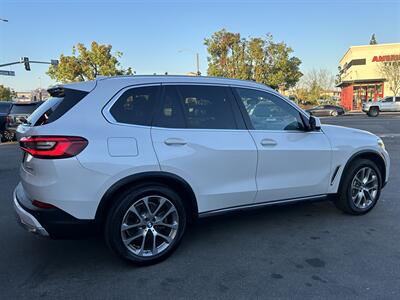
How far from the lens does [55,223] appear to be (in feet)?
10.4

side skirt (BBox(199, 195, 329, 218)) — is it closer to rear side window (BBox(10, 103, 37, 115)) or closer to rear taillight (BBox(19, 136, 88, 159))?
rear taillight (BBox(19, 136, 88, 159))

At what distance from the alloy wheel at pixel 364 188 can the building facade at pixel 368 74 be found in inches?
1857

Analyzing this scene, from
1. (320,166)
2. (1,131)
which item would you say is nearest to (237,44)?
(1,131)

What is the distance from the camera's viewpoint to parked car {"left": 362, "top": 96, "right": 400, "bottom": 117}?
105ft

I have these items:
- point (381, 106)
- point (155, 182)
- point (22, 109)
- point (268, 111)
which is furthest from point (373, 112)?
point (155, 182)

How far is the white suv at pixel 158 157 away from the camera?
10.3ft

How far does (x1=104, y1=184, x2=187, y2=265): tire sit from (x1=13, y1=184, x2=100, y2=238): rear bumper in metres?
0.18

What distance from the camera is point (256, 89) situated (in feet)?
13.8

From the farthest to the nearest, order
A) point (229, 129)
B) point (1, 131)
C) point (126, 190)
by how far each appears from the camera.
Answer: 1. point (1, 131)
2. point (229, 129)
3. point (126, 190)

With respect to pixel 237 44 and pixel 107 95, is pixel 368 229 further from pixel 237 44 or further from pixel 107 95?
pixel 237 44

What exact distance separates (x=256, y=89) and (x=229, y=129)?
680 millimetres

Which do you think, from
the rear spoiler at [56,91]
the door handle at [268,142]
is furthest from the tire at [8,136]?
the door handle at [268,142]

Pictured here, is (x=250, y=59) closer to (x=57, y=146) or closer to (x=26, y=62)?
(x=26, y=62)

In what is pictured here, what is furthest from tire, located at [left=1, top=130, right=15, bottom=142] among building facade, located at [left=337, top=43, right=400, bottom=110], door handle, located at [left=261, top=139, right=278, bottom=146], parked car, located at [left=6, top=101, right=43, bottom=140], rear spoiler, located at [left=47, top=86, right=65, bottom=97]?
building facade, located at [left=337, top=43, right=400, bottom=110]
